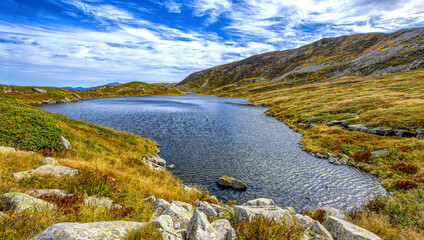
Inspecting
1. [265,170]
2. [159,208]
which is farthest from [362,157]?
[159,208]

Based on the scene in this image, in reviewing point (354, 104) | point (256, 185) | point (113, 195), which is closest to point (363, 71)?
point (354, 104)

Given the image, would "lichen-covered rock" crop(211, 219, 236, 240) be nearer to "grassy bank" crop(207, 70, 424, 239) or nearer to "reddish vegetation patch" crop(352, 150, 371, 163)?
"grassy bank" crop(207, 70, 424, 239)

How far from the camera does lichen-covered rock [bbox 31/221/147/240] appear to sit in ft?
13.6

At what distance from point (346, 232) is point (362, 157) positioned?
25.4 metres

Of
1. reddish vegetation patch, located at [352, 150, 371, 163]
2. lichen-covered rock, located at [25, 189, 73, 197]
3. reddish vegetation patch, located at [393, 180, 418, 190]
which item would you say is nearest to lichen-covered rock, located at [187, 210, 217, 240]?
lichen-covered rock, located at [25, 189, 73, 197]

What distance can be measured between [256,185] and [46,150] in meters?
20.8

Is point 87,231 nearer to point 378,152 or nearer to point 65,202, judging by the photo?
point 65,202

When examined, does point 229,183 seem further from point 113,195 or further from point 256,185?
point 113,195

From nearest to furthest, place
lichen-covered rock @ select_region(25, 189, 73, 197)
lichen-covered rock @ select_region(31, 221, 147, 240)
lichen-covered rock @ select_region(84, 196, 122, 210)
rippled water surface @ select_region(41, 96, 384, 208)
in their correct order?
lichen-covered rock @ select_region(31, 221, 147, 240), lichen-covered rock @ select_region(25, 189, 73, 197), lichen-covered rock @ select_region(84, 196, 122, 210), rippled water surface @ select_region(41, 96, 384, 208)

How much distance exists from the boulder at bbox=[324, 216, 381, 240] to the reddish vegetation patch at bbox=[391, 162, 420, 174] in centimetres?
2081

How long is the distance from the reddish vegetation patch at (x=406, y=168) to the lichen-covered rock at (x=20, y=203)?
32.7 m

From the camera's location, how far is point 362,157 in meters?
26.5

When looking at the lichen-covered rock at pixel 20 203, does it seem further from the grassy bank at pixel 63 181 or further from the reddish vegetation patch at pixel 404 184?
the reddish vegetation patch at pixel 404 184

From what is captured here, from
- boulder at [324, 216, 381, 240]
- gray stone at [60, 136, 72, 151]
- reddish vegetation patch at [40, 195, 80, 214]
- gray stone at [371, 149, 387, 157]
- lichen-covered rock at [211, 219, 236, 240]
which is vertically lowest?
gray stone at [371, 149, 387, 157]
